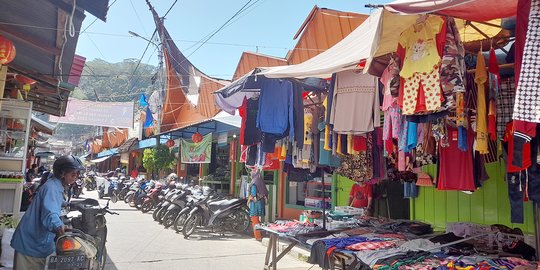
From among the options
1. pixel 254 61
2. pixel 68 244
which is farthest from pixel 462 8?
pixel 254 61

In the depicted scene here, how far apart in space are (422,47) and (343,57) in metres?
1.15

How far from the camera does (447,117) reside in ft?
10.5

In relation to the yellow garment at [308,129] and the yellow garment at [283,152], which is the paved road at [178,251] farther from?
the yellow garment at [308,129]

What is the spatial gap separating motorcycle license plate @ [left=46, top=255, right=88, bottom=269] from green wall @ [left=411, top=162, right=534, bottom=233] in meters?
4.89

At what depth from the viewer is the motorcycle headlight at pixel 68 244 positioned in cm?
357

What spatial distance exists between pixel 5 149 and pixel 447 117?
7283mm

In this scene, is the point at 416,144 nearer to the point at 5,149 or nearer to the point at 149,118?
the point at 5,149

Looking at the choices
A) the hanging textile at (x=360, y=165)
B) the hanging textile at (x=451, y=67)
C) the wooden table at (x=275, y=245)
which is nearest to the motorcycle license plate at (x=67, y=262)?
the wooden table at (x=275, y=245)

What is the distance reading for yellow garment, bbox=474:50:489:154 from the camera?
2.94m

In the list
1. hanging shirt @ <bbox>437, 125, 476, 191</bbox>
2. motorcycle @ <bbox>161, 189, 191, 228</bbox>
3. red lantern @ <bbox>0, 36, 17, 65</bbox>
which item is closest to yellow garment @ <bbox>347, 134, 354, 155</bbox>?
hanging shirt @ <bbox>437, 125, 476, 191</bbox>

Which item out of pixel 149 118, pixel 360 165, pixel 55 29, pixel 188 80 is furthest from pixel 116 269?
pixel 149 118

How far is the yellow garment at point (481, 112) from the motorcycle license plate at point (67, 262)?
368 cm

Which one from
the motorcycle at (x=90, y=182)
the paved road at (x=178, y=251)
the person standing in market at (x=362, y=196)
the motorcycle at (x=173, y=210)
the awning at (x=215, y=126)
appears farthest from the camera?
the motorcycle at (x=90, y=182)

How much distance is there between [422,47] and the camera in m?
3.05
